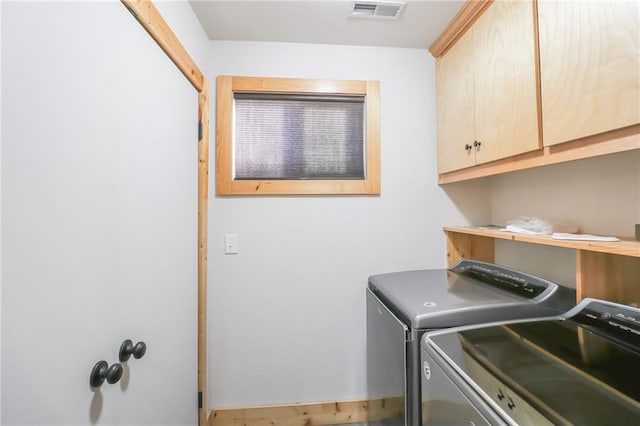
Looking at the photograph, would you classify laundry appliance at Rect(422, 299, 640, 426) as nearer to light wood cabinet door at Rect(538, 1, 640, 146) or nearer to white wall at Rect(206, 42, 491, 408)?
light wood cabinet door at Rect(538, 1, 640, 146)

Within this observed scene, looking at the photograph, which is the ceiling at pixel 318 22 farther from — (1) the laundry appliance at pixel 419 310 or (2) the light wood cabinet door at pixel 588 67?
(1) the laundry appliance at pixel 419 310

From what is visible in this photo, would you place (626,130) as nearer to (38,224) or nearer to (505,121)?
(505,121)

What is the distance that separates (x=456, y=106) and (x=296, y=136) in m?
0.99

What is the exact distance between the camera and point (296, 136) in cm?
→ 174

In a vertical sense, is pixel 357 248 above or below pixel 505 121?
below

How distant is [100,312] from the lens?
770mm

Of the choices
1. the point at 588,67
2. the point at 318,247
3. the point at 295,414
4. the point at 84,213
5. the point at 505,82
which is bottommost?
the point at 295,414

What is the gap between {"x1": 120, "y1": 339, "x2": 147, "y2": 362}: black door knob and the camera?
2.72 ft

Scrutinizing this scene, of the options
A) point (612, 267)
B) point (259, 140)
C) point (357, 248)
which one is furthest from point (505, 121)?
point (259, 140)

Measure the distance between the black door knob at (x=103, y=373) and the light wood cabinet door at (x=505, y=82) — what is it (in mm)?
1645

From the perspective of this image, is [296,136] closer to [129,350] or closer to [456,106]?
[456,106]

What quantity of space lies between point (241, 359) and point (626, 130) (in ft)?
6.61

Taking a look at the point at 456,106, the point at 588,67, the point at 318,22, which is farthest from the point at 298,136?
the point at 588,67

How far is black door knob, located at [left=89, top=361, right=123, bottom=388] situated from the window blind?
45.2 inches
